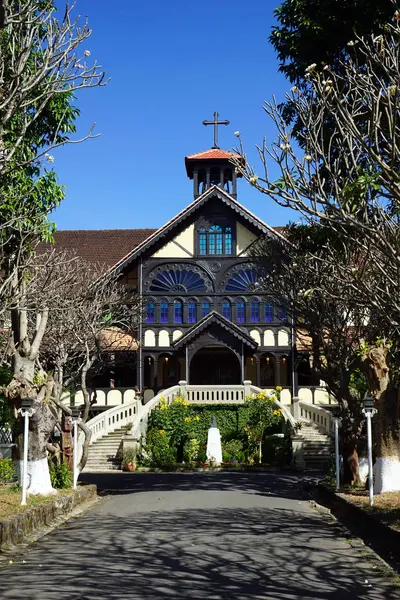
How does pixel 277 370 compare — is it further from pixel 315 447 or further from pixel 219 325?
pixel 315 447

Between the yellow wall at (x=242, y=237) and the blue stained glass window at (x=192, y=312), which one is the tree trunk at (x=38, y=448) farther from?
the yellow wall at (x=242, y=237)

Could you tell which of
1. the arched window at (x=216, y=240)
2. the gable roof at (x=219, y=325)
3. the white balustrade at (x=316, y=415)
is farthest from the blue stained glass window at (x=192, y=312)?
the white balustrade at (x=316, y=415)

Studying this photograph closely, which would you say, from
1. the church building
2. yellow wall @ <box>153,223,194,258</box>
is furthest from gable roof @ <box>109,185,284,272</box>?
yellow wall @ <box>153,223,194,258</box>

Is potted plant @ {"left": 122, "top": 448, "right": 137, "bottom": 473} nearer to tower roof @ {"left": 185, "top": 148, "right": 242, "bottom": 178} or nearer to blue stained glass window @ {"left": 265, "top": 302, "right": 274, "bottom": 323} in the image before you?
blue stained glass window @ {"left": 265, "top": 302, "right": 274, "bottom": 323}

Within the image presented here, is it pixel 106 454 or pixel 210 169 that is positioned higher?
pixel 210 169

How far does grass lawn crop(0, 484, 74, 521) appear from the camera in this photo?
11579 mm

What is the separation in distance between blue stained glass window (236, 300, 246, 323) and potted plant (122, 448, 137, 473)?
10.8 meters

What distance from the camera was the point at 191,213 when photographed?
3628cm

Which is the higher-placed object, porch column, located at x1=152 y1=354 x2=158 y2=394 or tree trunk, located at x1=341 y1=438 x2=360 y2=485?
porch column, located at x1=152 y1=354 x2=158 y2=394

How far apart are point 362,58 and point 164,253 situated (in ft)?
73.3

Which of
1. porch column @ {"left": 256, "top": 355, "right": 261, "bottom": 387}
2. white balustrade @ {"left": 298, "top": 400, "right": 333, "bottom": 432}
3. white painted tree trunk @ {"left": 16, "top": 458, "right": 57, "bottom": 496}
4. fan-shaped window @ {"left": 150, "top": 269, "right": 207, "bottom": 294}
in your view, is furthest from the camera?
fan-shaped window @ {"left": 150, "top": 269, "right": 207, "bottom": 294}

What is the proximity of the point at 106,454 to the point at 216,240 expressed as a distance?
1255 centimetres

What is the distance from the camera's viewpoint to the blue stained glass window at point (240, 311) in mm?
36603

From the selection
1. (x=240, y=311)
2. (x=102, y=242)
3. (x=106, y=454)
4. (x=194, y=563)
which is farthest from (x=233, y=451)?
(x=194, y=563)
